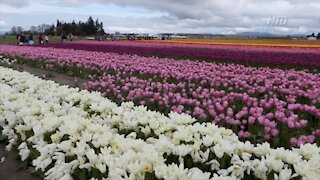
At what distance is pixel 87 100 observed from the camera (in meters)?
6.74

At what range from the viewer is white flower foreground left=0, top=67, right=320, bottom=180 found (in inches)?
138

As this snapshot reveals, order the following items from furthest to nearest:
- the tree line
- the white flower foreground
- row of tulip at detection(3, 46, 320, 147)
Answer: the tree line
row of tulip at detection(3, 46, 320, 147)
the white flower foreground

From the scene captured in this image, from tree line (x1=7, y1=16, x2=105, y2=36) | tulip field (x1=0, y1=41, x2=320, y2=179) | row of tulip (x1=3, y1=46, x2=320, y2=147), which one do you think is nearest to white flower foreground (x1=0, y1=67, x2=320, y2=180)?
tulip field (x1=0, y1=41, x2=320, y2=179)

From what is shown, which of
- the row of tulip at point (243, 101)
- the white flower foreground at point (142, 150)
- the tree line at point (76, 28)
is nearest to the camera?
the white flower foreground at point (142, 150)

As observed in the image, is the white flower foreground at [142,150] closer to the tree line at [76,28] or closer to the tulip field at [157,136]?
the tulip field at [157,136]

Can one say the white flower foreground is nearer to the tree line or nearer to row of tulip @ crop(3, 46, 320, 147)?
row of tulip @ crop(3, 46, 320, 147)

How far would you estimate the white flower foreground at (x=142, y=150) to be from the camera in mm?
3496

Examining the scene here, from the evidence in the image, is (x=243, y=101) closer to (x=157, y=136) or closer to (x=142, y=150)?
(x=157, y=136)

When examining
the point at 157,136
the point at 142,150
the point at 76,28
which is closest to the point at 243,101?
the point at 157,136

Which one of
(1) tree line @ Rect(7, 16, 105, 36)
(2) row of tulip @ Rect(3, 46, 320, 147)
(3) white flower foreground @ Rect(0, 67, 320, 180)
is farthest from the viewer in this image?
(1) tree line @ Rect(7, 16, 105, 36)

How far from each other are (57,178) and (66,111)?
2.08m

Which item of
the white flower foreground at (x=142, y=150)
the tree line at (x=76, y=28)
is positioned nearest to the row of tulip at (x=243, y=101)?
the white flower foreground at (x=142, y=150)

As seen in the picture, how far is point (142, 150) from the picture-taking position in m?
3.94

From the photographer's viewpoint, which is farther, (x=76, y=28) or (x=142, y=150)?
(x=76, y=28)
